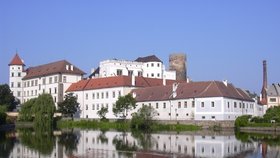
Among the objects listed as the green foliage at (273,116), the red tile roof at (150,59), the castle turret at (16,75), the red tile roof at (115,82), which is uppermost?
the red tile roof at (150,59)

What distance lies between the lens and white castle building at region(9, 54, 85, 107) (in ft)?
330

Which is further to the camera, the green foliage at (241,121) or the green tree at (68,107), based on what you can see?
the green tree at (68,107)

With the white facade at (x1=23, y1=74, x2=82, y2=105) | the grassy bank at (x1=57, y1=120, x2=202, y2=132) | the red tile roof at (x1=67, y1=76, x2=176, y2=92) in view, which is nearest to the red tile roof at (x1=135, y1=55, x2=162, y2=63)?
the red tile roof at (x1=67, y1=76, x2=176, y2=92)

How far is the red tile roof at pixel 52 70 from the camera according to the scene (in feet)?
333

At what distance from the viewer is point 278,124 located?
201ft

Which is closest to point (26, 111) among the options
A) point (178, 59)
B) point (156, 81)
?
point (156, 81)

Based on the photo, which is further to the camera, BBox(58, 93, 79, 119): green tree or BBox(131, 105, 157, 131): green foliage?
BBox(58, 93, 79, 119): green tree

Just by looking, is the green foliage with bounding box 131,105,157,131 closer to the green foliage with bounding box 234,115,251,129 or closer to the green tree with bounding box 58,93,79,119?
the green foliage with bounding box 234,115,251,129

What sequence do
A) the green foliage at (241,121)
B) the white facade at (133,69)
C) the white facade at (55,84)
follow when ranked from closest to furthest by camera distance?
the green foliage at (241,121) < the white facade at (133,69) < the white facade at (55,84)

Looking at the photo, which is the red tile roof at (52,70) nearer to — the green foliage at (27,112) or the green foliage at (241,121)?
the green foliage at (27,112)

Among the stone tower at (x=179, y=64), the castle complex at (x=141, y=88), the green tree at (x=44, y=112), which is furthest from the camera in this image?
the stone tower at (x=179, y=64)

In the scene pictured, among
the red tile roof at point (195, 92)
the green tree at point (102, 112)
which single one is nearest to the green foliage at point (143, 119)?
the red tile roof at point (195, 92)

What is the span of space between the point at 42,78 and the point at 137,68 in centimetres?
2160

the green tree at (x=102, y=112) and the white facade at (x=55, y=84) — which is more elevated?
the white facade at (x=55, y=84)
